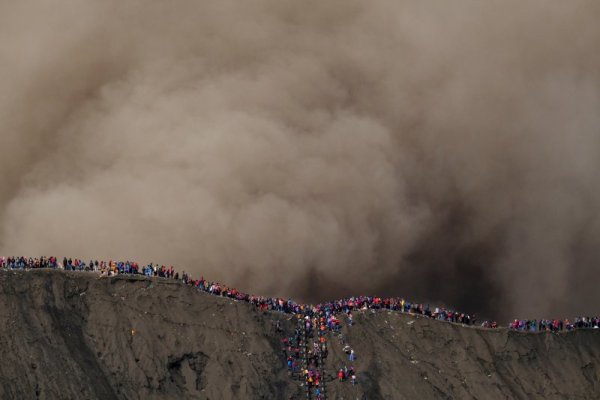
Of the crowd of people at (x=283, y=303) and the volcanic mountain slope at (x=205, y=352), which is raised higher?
the crowd of people at (x=283, y=303)

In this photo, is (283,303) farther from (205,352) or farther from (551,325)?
(551,325)

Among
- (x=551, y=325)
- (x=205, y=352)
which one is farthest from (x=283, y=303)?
(x=551, y=325)

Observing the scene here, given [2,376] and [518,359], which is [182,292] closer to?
[2,376]

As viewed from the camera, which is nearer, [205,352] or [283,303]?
[205,352]

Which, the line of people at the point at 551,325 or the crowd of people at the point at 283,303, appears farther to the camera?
the line of people at the point at 551,325

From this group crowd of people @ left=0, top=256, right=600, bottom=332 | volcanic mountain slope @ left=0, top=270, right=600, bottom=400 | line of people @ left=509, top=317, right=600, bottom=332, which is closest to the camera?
volcanic mountain slope @ left=0, top=270, right=600, bottom=400

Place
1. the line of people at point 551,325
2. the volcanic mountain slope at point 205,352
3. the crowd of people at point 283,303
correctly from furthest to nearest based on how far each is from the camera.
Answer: the line of people at point 551,325
the crowd of people at point 283,303
the volcanic mountain slope at point 205,352

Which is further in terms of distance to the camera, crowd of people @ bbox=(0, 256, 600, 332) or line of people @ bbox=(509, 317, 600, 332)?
line of people @ bbox=(509, 317, 600, 332)

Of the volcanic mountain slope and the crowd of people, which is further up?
the crowd of people
